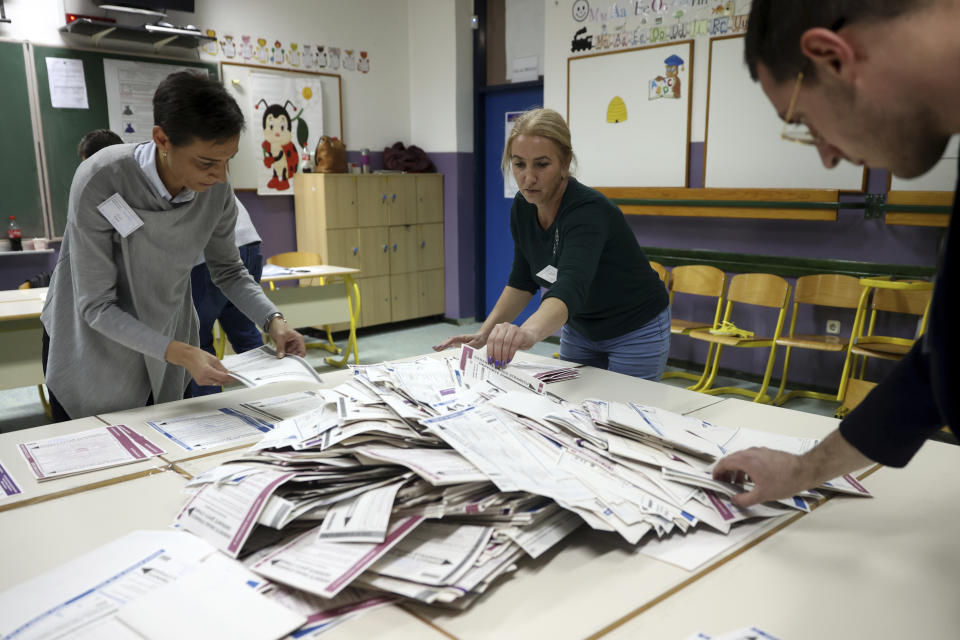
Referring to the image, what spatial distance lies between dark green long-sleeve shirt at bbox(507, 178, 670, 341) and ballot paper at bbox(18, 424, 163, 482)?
3.57 feet

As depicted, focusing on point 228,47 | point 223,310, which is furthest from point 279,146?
point 223,310

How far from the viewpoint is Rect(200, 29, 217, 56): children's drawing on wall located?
5305 millimetres

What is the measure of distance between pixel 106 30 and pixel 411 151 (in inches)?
103

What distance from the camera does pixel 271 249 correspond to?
593cm

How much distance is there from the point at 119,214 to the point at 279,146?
4457mm

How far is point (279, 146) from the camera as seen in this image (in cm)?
583

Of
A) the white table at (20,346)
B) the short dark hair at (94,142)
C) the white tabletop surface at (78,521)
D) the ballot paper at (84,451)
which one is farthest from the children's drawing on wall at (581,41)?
the white tabletop surface at (78,521)

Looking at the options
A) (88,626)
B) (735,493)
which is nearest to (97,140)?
(88,626)

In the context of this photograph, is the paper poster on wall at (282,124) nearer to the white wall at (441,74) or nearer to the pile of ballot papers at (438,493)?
the white wall at (441,74)

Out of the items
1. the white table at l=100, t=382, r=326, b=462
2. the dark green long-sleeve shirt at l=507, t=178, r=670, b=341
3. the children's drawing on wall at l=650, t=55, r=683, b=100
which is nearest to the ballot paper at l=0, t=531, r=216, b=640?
the white table at l=100, t=382, r=326, b=462

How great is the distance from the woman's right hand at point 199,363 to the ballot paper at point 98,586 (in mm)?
587

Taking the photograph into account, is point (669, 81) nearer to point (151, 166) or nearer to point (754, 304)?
point (754, 304)

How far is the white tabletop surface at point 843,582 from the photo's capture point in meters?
0.84

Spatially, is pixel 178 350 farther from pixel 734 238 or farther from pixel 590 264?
pixel 734 238
